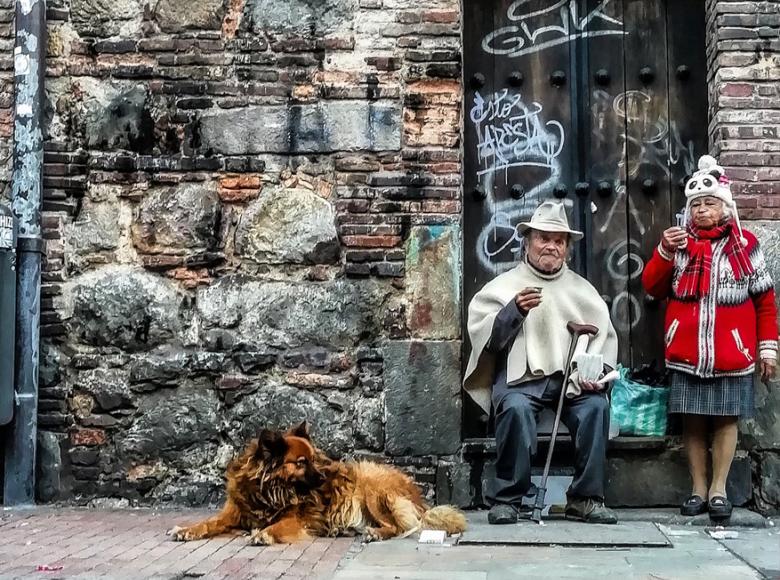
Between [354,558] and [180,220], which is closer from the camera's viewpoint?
[354,558]

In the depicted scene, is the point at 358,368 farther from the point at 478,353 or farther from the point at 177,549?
the point at 177,549

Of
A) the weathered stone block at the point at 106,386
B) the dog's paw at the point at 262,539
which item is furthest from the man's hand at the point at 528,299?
the weathered stone block at the point at 106,386

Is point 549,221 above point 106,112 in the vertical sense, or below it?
below

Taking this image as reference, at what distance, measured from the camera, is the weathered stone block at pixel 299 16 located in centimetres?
609

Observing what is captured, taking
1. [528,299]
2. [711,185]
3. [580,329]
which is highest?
[711,185]

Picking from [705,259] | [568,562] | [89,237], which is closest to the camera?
[568,562]

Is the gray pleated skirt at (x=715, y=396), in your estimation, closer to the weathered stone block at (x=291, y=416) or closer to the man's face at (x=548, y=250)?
the man's face at (x=548, y=250)

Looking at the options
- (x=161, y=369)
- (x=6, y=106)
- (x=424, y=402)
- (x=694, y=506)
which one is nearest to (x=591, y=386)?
(x=694, y=506)

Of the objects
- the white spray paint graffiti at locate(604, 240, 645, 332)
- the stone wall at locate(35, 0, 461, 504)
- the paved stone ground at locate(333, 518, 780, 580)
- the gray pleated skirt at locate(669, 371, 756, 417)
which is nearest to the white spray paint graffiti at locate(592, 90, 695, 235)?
the white spray paint graffiti at locate(604, 240, 645, 332)

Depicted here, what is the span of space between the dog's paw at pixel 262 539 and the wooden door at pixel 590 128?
2119mm

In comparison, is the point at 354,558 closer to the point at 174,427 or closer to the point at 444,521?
the point at 444,521

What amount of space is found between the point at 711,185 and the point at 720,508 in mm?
1658

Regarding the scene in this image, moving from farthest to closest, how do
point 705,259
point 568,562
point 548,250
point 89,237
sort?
point 89,237
point 548,250
point 705,259
point 568,562

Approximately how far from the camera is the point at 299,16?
6.12 metres
